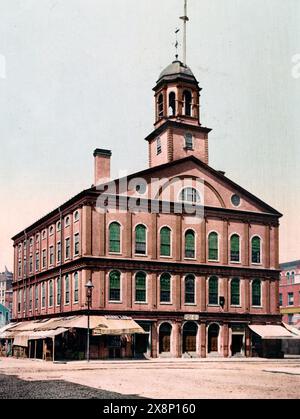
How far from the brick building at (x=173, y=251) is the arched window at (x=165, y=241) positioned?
0.08 m

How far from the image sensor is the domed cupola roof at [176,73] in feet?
162

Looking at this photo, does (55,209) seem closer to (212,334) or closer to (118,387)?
(212,334)

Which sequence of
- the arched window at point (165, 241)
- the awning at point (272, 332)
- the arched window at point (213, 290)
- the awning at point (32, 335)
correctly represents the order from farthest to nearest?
the arched window at point (213, 290) → the awning at point (272, 332) → the arched window at point (165, 241) → the awning at point (32, 335)

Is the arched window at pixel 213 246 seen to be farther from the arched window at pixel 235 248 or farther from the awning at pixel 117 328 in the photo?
the awning at pixel 117 328

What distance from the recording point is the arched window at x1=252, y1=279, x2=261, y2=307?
48.8 m

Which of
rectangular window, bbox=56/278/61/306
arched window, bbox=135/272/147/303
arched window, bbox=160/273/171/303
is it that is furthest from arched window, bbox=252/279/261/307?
rectangular window, bbox=56/278/61/306

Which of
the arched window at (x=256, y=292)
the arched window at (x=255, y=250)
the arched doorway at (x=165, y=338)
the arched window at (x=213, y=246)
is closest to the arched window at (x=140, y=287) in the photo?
the arched doorway at (x=165, y=338)

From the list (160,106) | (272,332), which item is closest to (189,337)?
(272,332)

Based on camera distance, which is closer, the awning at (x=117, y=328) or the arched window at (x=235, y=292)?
the awning at (x=117, y=328)

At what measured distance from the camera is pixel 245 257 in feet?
159

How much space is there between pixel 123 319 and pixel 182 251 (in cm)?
694

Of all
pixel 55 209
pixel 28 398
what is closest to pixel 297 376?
pixel 28 398

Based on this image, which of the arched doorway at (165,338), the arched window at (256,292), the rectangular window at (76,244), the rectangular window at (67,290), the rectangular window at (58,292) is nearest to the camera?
the arched doorway at (165,338)

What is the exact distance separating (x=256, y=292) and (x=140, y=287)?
1006cm
